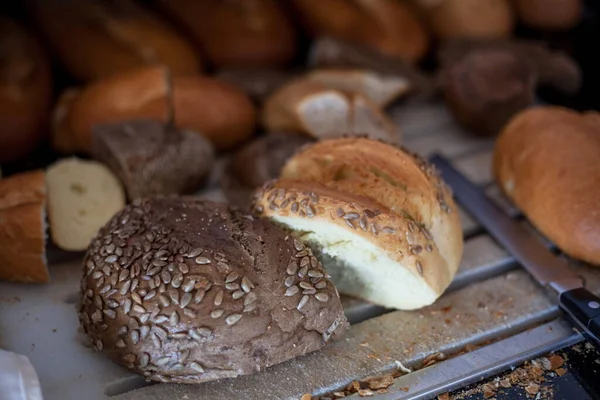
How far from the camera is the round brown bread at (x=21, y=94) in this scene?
1.79 metres

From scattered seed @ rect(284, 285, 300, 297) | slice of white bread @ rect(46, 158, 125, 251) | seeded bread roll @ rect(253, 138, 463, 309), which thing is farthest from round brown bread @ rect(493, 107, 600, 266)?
slice of white bread @ rect(46, 158, 125, 251)

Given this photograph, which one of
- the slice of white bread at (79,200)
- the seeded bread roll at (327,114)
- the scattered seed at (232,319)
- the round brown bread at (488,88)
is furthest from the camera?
the round brown bread at (488,88)

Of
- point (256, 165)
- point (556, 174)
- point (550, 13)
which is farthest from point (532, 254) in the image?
point (550, 13)

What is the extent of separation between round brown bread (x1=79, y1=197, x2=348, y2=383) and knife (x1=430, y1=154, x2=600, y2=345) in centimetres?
52

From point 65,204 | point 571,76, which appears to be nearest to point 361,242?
point 65,204

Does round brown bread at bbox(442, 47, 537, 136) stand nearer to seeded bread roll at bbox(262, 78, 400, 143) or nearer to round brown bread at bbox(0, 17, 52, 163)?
seeded bread roll at bbox(262, 78, 400, 143)

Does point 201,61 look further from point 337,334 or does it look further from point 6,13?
point 337,334

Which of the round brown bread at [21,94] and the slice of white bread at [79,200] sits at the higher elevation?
the round brown bread at [21,94]

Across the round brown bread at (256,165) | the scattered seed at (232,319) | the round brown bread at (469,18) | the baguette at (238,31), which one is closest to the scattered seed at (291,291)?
the scattered seed at (232,319)

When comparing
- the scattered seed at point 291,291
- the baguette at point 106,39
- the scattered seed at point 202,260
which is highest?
the baguette at point 106,39

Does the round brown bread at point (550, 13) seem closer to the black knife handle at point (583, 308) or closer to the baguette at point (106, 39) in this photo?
the baguette at point (106, 39)

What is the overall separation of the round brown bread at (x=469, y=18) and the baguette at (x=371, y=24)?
0.16 meters

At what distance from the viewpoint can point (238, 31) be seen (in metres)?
2.21

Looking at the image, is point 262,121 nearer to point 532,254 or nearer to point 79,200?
point 79,200
